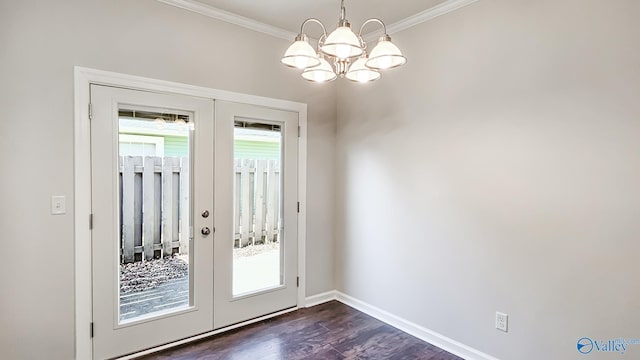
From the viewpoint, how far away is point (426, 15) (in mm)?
2812

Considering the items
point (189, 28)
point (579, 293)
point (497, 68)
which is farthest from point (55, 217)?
point (579, 293)

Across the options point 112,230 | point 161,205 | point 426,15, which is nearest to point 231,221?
point 161,205

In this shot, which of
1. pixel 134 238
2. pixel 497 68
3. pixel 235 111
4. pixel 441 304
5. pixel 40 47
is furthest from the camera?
pixel 235 111

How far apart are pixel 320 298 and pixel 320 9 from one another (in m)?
2.99

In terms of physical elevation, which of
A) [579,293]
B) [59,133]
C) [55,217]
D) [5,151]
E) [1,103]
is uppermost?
[1,103]

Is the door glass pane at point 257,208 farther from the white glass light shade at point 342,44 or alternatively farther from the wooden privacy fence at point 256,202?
the white glass light shade at point 342,44

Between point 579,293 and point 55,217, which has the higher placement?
point 55,217

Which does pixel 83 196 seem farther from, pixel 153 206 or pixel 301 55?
pixel 301 55

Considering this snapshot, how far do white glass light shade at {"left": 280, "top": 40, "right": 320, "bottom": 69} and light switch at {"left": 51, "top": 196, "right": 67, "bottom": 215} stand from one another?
1868 mm

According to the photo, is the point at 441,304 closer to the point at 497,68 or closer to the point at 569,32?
the point at 497,68

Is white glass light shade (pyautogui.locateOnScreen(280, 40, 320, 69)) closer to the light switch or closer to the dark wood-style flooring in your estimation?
the light switch

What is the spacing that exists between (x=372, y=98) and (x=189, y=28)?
1830 millimetres

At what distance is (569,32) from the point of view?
79.7 inches

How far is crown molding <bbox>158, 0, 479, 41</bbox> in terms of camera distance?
264 cm
